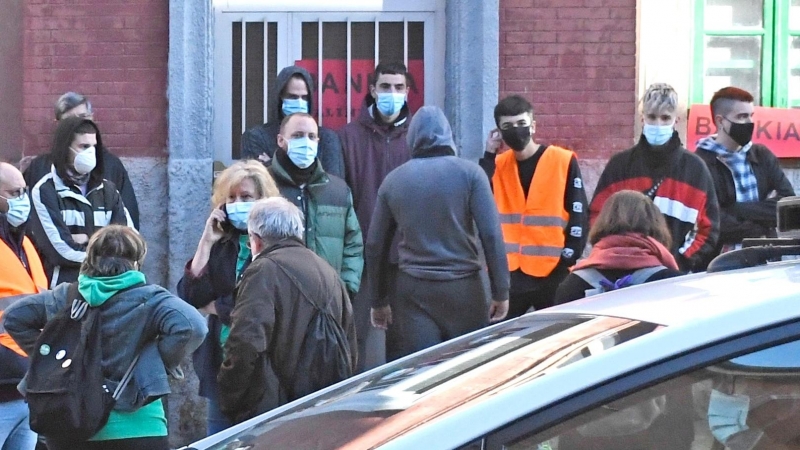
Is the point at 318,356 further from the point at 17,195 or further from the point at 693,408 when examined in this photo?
the point at 693,408

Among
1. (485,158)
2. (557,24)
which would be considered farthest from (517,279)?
(557,24)

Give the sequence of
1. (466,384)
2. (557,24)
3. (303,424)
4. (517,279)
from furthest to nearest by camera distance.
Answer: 1. (557,24)
2. (517,279)
3. (303,424)
4. (466,384)

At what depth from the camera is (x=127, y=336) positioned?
15.8ft

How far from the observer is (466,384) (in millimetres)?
2717

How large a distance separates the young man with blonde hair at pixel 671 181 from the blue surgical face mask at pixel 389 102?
4.20 ft

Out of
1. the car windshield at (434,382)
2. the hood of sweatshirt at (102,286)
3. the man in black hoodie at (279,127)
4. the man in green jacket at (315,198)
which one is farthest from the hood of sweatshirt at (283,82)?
the car windshield at (434,382)

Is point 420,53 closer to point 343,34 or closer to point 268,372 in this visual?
point 343,34

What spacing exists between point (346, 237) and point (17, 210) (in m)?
1.73

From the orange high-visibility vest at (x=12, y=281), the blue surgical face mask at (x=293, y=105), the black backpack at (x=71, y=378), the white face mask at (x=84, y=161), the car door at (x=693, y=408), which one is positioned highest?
the blue surgical face mask at (x=293, y=105)

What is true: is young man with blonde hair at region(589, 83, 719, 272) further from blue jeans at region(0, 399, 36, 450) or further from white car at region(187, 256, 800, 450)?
white car at region(187, 256, 800, 450)

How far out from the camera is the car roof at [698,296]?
2.52 m

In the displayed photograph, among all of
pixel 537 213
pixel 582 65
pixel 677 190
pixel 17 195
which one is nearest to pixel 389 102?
pixel 537 213

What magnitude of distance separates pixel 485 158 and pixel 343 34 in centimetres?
176

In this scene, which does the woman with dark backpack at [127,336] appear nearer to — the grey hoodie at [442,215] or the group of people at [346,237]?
the group of people at [346,237]
